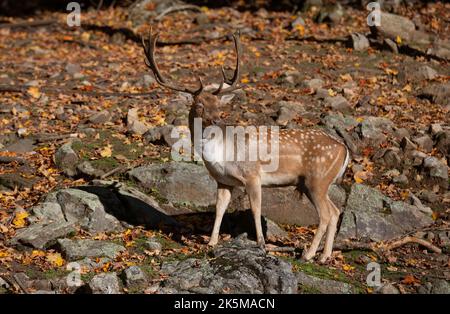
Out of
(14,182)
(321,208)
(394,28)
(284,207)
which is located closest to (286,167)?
(321,208)

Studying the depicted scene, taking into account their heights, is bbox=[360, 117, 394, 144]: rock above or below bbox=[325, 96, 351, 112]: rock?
below

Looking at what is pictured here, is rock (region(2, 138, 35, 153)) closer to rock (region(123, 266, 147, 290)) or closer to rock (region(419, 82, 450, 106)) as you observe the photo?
rock (region(123, 266, 147, 290))

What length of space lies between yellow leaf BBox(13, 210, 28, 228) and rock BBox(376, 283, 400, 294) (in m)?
4.67

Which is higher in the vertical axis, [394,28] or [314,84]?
[394,28]

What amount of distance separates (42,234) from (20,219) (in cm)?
72

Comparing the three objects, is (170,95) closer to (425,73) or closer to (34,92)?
(34,92)

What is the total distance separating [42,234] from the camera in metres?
8.95

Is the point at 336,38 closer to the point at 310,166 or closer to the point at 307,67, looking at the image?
the point at 307,67

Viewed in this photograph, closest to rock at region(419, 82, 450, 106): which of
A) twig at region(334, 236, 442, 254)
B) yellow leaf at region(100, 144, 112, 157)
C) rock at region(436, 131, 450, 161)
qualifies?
rock at region(436, 131, 450, 161)

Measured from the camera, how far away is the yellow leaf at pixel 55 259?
8.45 m

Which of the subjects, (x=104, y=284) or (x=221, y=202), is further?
(x=221, y=202)

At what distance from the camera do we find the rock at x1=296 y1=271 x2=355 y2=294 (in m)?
8.04

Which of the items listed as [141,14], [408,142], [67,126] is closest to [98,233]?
[67,126]

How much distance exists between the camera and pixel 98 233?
31.1ft
